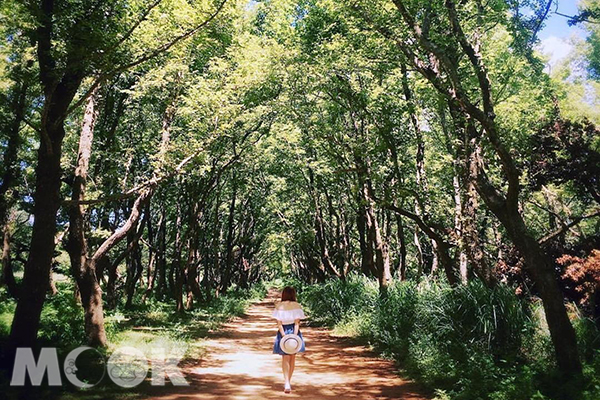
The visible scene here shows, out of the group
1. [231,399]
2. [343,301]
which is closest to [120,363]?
[231,399]

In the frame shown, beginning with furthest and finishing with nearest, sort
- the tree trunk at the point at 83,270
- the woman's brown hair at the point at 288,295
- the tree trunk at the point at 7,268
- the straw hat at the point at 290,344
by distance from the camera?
the tree trunk at the point at 7,268
the tree trunk at the point at 83,270
the woman's brown hair at the point at 288,295
the straw hat at the point at 290,344

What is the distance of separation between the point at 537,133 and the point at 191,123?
33.0ft

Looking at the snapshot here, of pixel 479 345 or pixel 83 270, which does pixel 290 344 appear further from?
pixel 83 270

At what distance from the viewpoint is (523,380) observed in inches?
244

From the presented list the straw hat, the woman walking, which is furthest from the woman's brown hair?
the straw hat

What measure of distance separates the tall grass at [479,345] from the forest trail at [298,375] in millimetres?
584

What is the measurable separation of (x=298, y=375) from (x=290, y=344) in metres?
2.18

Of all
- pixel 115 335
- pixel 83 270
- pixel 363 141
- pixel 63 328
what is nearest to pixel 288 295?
pixel 83 270

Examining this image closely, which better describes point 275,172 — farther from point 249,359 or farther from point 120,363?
point 120,363

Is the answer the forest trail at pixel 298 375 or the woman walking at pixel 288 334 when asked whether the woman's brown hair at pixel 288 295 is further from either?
the forest trail at pixel 298 375

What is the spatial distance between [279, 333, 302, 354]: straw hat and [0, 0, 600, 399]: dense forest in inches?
99.0

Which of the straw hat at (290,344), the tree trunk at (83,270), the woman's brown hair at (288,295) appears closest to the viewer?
the straw hat at (290,344)

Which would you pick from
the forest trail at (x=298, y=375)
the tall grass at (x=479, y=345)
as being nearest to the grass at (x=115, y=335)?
the forest trail at (x=298, y=375)

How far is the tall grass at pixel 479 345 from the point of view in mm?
6355
